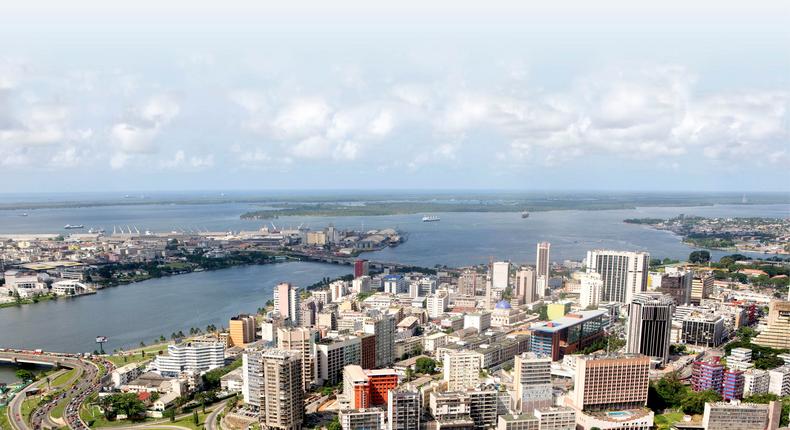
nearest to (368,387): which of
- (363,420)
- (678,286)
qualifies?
(363,420)

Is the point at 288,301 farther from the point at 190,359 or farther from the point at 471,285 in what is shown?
the point at 471,285

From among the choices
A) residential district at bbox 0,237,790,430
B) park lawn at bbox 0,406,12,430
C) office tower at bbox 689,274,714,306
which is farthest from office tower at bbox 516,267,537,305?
park lawn at bbox 0,406,12,430

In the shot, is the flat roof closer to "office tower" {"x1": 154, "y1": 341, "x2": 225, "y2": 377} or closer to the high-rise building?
the high-rise building

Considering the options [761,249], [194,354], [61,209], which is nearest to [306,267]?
[194,354]

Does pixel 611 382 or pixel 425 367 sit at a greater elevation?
pixel 611 382

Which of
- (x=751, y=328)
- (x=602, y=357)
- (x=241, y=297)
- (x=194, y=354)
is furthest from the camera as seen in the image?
(x=241, y=297)

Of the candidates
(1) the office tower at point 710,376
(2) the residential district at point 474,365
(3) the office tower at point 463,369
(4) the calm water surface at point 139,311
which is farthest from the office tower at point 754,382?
(4) the calm water surface at point 139,311

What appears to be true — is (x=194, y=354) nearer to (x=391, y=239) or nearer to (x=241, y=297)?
(x=241, y=297)
